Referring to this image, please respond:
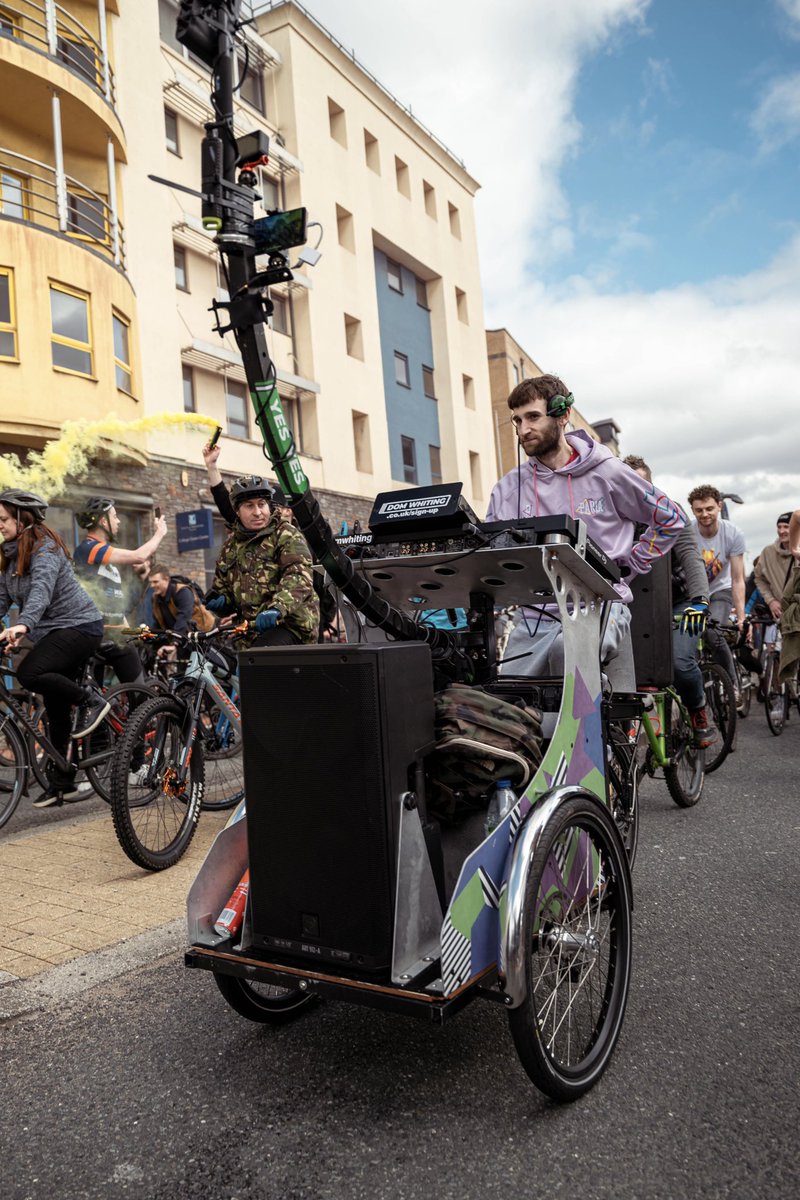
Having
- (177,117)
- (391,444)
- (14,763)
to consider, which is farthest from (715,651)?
(391,444)

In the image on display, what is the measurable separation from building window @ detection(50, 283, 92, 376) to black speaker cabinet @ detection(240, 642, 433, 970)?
46.1 ft

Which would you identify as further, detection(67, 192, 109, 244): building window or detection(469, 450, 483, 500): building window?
detection(469, 450, 483, 500): building window

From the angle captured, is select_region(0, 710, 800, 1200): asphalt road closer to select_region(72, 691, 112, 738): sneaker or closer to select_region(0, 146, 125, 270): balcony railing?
select_region(72, 691, 112, 738): sneaker

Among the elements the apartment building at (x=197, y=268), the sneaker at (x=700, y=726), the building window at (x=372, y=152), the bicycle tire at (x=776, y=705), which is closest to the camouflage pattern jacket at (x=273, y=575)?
the sneaker at (x=700, y=726)

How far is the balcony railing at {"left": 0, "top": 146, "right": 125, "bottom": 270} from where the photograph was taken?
15164 mm

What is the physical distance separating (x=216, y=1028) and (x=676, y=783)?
3470 millimetres

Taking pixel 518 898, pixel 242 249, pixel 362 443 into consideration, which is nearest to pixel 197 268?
pixel 362 443

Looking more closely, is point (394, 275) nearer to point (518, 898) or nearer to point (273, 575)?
point (273, 575)

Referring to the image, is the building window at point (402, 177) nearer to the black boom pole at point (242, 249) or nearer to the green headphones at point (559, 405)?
the green headphones at point (559, 405)

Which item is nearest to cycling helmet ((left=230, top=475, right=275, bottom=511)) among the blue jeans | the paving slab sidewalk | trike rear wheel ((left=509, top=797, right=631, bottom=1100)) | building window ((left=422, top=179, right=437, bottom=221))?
the paving slab sidewalk

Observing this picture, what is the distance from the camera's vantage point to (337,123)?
86.0 ft

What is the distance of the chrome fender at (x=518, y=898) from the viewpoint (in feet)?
7.08

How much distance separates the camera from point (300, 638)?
17.8 ft

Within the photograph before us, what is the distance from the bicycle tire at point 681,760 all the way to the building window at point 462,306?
28106 millimetres
